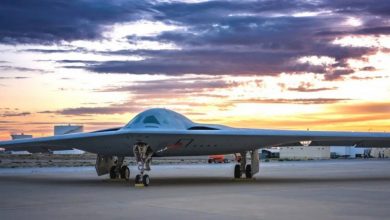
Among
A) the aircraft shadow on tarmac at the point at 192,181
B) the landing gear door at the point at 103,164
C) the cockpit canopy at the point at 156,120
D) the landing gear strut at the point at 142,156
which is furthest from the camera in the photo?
the landing gear door at the point at 103,164

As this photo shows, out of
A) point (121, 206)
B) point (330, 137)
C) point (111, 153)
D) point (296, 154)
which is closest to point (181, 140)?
point (111, 153)

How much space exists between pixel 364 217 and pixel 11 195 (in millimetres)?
9575

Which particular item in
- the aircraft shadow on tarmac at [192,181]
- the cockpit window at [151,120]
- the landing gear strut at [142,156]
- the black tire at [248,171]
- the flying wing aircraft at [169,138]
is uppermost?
the cockpit window at [151,120]

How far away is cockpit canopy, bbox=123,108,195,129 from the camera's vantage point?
65.1 ft

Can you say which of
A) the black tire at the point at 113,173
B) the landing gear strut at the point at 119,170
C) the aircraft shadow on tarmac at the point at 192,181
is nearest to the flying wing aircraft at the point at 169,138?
the landing gear strut at the point at 119,170

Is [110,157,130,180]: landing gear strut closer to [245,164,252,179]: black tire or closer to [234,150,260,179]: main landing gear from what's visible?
[234,150,260,179]: main landing gear

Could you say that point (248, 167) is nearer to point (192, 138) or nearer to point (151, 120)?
point (192, 138)

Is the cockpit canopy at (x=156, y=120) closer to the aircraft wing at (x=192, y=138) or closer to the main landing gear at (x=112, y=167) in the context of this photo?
the aircraft wing at (x=192, y=138)

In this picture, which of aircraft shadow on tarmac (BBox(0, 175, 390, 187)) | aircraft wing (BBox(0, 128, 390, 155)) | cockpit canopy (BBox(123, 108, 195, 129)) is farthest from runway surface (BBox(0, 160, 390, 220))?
cockpit canopy (BBox(123, 108, 195, 129))

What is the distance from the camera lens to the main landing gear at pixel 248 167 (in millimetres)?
23391

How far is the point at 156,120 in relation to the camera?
19969mm

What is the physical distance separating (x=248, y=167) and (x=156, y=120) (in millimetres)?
5524

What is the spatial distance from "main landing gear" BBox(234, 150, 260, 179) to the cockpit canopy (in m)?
3.73

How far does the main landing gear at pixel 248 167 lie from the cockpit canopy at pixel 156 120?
3731mm
